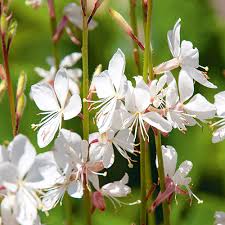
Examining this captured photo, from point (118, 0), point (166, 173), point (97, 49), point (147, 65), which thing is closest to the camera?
point (147, 65)

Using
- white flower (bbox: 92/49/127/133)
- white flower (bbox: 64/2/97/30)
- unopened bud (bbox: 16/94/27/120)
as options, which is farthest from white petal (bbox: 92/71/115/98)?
white flower (bbox: 64/2/97/30)

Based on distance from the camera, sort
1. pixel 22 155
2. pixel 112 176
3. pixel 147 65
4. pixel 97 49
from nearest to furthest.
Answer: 1. pixel 22 155
2. pixel 147 65
3. pixel 112 176
4. pixel 97 49

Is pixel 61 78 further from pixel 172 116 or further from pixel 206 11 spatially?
pixel 206 11

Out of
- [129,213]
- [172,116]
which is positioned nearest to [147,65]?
[172,116]

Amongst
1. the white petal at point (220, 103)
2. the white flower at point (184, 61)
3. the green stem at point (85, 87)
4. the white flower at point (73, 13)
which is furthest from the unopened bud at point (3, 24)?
the white flower at point (73, 13)

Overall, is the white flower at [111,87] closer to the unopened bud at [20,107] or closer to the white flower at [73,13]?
the unopened bud at [20,107]
